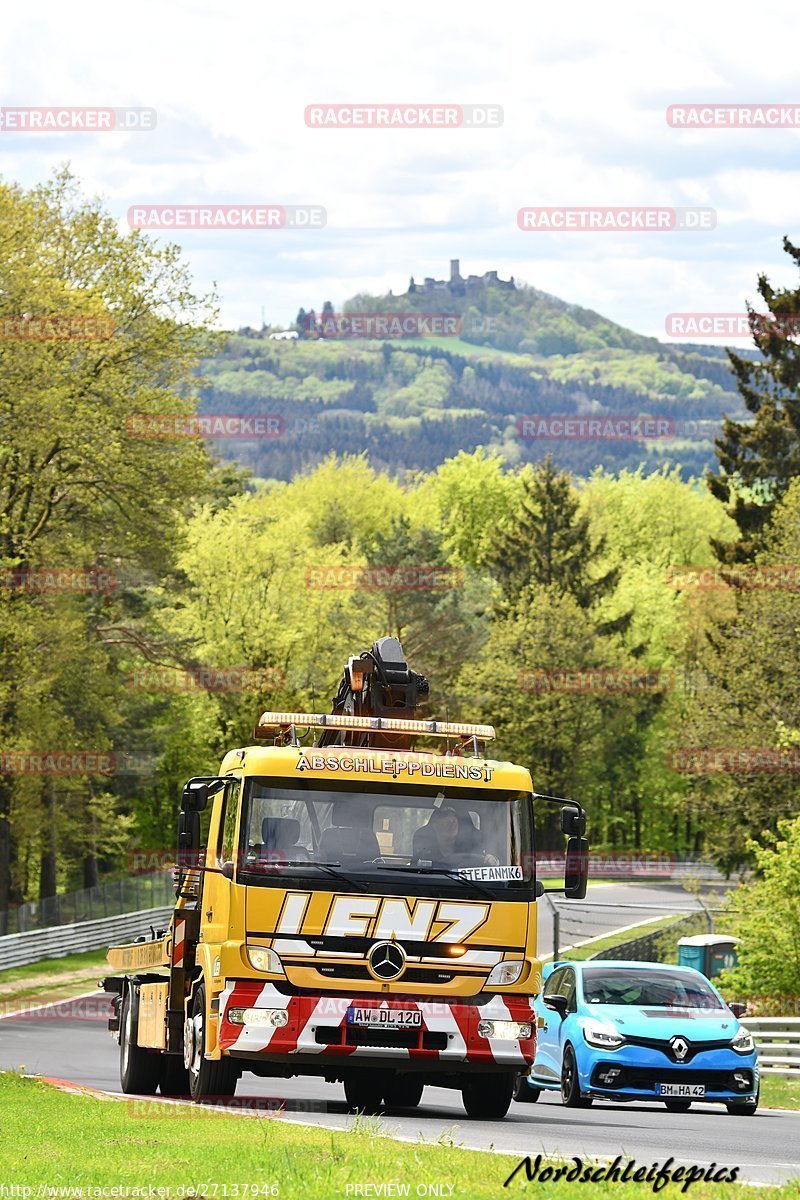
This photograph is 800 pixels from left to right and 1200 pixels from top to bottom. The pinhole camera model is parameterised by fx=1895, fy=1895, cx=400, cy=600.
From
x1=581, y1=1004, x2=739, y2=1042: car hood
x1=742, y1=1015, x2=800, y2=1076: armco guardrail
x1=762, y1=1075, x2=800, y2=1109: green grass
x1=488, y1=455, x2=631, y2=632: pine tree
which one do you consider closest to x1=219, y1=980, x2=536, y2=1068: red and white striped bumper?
x1=581, y1=1004, x2=739, y2=1042: car hood

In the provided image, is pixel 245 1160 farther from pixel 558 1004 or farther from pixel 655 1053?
pixel 558 1004

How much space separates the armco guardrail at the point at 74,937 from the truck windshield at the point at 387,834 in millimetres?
31783

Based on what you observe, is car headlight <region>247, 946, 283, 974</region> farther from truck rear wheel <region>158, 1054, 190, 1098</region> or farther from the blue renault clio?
the blue renault clio

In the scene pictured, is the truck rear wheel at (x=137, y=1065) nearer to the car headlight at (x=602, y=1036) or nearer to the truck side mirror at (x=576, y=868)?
the car headlight at (x=602, y=1036)

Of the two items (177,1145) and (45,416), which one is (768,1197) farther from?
(45,416)

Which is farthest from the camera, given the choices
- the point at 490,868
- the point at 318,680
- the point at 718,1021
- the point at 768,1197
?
the point at 318,680

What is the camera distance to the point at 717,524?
101938 mm

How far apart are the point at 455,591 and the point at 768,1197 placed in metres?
75.1

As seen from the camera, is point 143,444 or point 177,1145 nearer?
point 177,1145

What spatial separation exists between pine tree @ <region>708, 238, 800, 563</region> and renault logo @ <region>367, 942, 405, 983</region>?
49594mm

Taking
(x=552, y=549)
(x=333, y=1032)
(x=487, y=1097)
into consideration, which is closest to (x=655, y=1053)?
(x=487, y=1097)

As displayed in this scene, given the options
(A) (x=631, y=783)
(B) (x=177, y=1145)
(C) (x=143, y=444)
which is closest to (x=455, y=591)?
(A) (x=631, y=783)

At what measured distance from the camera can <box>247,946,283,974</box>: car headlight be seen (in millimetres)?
14180

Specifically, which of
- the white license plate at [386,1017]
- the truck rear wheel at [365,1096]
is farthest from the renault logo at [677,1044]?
the white license plate at [386,1017]
